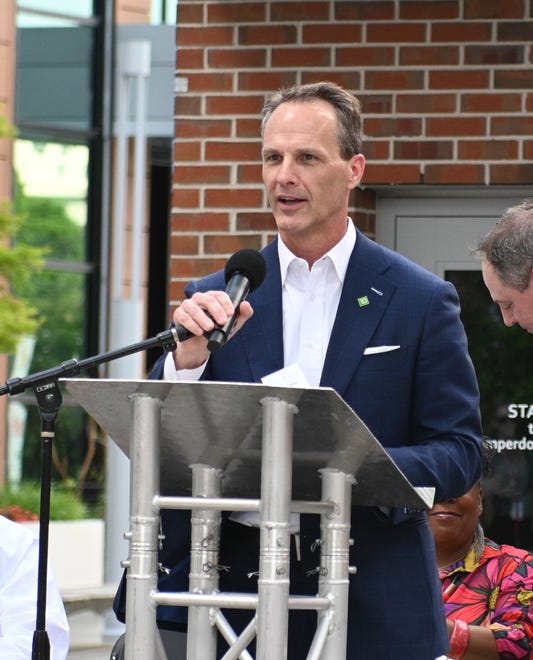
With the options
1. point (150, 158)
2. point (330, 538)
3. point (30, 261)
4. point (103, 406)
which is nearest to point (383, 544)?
point (330, 538)

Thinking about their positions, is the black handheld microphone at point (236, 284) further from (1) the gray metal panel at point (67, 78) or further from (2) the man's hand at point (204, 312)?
(1) the gray metal panel at point (67, 78)

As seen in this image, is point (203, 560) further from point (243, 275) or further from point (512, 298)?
point (512, 298)

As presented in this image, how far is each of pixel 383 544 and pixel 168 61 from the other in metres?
16.3

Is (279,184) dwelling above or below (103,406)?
above

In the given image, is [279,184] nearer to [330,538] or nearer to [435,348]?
[435,348]

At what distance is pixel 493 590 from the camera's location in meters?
4.86

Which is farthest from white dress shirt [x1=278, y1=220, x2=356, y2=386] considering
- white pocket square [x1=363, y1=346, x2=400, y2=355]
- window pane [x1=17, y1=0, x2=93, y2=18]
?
window pane [x1=17, y1=0, x2=93, y2=18]

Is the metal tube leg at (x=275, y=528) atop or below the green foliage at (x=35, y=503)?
atop

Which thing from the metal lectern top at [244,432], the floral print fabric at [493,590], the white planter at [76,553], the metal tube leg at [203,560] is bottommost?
the white planter at [76,553]

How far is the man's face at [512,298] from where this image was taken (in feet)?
11.5

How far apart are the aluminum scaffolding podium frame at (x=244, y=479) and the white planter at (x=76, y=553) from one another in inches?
407

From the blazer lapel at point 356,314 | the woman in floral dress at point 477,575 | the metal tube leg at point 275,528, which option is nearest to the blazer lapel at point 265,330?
the blazer lapel at point 356,314

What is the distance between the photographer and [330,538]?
9.45ft

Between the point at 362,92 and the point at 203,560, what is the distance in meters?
3.47
